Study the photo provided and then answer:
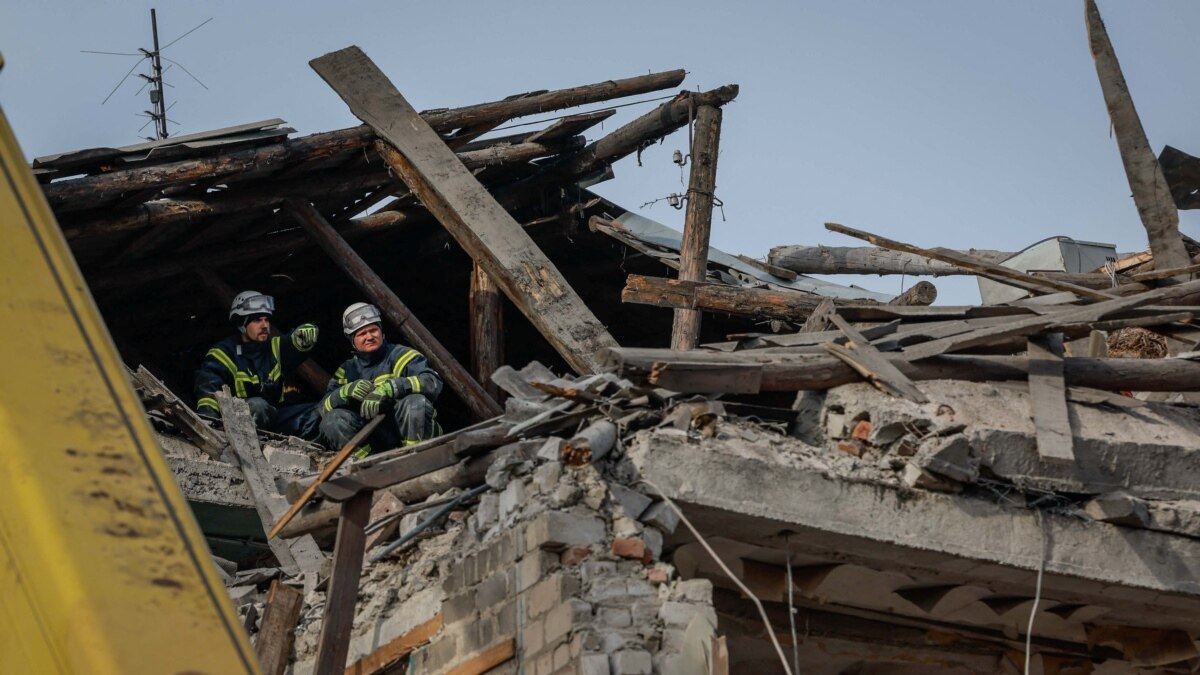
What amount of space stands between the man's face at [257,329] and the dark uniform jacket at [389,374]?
0.70 metres

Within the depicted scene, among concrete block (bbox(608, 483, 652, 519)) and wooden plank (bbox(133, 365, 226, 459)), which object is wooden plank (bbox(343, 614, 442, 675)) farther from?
wooden plank (bbox(133, 365, 226, 459))

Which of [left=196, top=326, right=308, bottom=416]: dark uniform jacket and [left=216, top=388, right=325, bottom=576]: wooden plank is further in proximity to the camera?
[left=196, top=326, right=308, bottom=416]: dark uniform jacket

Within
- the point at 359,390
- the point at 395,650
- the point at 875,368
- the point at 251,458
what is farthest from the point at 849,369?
the point at 251,458

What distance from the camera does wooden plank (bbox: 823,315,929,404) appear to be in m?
6.90

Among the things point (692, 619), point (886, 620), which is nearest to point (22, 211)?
point (692, 619)

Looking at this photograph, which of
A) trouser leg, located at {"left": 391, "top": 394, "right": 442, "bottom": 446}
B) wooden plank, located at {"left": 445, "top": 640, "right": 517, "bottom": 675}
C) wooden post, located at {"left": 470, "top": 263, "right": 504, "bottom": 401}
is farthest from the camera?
wooden post, located at {"left": 470, "top": 263, "right": 504, "bottom": 401}

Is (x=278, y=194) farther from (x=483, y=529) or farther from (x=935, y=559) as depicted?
(x=935, y=559)

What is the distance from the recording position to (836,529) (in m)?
6.48

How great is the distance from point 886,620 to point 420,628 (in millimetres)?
2299

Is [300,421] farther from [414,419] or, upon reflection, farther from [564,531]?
[564,531]

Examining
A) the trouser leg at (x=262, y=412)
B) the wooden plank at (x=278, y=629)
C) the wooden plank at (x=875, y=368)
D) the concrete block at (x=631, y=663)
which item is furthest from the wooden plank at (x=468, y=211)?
the concrete block at (x=631, y=663)

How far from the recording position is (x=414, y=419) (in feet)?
32.9

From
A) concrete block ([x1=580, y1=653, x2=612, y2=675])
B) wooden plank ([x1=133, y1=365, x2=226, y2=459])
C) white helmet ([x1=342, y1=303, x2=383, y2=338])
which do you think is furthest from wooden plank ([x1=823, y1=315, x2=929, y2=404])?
wooden plank ([x1=133, y1=365, x2=226, y2=459])

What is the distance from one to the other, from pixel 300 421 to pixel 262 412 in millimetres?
273
